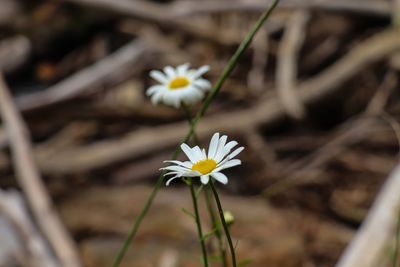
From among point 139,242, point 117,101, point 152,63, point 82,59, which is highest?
A: point 82,59

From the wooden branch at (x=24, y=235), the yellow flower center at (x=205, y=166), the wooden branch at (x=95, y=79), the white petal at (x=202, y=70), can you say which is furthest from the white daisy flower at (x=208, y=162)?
the wooden branch at (x=95, y=79)

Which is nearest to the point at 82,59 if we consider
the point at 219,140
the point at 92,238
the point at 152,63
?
the point at 152,63

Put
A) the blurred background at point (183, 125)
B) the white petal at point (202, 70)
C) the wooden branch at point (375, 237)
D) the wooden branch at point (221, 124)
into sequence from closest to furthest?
the white petal at point (202, 70), the wooden branch at point (375, 237), the blurred background at point (183, 125), the wooden branch at point (221, 124)

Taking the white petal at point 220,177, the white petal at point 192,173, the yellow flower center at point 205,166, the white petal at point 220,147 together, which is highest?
the white petal at point 220,147

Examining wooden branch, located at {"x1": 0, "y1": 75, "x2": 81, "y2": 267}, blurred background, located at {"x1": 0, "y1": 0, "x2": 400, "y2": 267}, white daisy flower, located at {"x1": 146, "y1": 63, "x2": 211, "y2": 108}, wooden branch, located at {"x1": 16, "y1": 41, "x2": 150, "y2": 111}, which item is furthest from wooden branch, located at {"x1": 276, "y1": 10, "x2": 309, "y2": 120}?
white daisy flower, located at {"x1": 146, "y1": 63, "x2": 211, "y2": 108}

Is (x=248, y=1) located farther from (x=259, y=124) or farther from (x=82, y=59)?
(x=82, y=59)

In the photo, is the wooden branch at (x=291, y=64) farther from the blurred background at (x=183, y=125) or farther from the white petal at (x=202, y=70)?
the white petal at (x=202, y=70)
